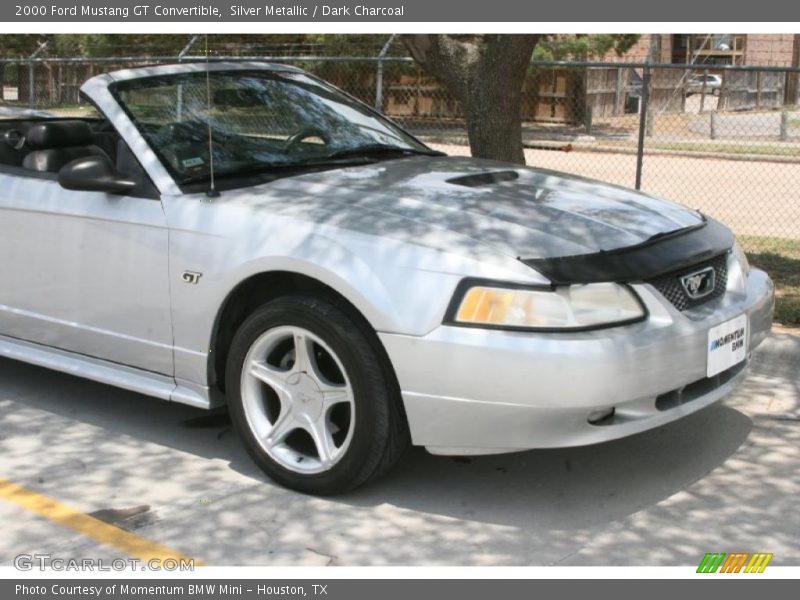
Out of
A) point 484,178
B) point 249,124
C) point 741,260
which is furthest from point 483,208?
point 249,124

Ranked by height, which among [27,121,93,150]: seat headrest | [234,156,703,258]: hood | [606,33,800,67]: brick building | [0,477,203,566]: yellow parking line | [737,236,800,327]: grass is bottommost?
[0,477,203,566]: yellow parking line

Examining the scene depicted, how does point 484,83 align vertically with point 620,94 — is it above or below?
below

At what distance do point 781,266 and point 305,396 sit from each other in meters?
5.28

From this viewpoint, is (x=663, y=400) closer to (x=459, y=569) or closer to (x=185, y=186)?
(x=459, y=569)

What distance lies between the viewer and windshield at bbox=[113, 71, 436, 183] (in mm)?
5086

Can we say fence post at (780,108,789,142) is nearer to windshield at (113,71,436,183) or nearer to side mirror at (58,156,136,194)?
windshield at (113,71,436,183)

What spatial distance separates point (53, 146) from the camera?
5.67m

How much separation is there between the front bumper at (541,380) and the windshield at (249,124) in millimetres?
1459

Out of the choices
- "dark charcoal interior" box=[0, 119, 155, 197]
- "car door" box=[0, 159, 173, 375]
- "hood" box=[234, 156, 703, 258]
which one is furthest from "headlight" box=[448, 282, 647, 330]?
"dark charcoal interior" box=[0, 119, 155, 197]

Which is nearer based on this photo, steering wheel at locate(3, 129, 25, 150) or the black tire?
the black tire

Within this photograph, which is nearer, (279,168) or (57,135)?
(279,168)

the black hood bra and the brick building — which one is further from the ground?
the brick building

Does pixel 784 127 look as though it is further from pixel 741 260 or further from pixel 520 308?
pixel 520 308

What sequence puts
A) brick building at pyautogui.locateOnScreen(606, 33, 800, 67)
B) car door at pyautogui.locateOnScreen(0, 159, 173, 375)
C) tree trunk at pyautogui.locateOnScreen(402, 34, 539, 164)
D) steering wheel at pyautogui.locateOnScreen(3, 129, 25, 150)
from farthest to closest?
brick building at pyautogui.locateOnScreen(606, 33, 800, 67) < tree trunk at pyautogui.locateOnScreen(402, 34, 539, 164) < steering wheel at pyautogui.locateOnScreen(3, 129, 25, 150) < car door at pyautogui.locateOnScreen(0, 159, 173, 375)
